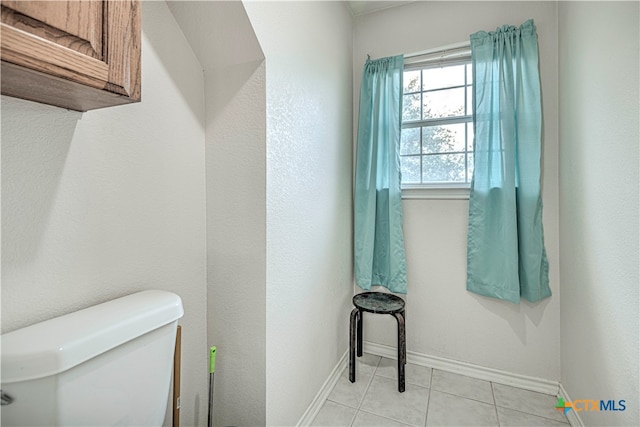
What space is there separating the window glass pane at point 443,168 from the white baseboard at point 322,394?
4.67 ft

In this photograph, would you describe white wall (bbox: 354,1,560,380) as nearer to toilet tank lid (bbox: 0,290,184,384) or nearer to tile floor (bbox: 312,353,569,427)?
tile floor (bbox: 312,353,569,427)

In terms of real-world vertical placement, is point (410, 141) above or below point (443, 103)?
below

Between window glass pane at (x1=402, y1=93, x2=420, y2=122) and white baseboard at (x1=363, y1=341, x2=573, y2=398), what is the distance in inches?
68.1

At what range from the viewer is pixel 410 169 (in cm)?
219

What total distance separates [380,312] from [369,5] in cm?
214

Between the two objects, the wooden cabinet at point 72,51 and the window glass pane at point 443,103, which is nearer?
the wooden cabinet at point 72,51

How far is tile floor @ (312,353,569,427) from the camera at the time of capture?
1591 millimetres

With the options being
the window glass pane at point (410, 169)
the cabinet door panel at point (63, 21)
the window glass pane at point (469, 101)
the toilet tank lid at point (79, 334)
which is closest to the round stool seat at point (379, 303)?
the window glass pane at point (410, 169)

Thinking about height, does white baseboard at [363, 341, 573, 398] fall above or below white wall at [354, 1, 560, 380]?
below

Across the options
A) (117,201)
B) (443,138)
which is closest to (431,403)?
(443,138)

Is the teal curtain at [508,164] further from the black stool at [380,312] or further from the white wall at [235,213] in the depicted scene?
the white wall at [235,213]

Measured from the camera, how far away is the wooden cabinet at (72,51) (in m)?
0.49

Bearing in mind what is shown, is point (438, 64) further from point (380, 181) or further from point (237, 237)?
point (237, 237)

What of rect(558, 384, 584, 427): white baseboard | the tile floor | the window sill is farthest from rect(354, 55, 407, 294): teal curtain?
rect(558, 384, 584, 427): white baseboard
